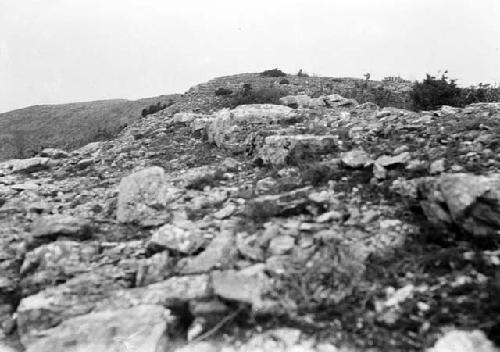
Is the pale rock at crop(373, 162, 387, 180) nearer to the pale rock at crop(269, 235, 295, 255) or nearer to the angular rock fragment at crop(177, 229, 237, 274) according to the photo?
the pale rock at crop(269, 235, 295, 255)

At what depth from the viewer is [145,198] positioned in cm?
827

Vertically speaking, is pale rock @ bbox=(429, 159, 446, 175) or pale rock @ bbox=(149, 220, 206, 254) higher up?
pale rock @ bbox=(429, 159, 446, 175)

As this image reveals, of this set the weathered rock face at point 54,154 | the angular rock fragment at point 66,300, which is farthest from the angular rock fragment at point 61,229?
the weathered rock face at point 54,154

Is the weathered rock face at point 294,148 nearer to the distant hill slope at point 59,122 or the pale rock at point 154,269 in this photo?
the pale rock at point 154,269

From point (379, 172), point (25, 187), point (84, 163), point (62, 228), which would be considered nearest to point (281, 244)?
point (379, 172)

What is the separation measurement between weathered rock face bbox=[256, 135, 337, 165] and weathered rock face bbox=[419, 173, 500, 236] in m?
3.61

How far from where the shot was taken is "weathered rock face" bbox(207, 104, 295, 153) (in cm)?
1246

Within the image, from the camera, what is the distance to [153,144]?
47.5ft

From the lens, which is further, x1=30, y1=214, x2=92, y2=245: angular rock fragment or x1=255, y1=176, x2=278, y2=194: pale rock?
x1=255, y1=176, x2=278, y2=194: pale rock

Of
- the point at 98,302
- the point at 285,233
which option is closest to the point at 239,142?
the point at 285,233

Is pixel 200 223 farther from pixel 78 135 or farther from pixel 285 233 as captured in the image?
pixel 78 135

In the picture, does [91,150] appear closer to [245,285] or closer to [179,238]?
[179,238]

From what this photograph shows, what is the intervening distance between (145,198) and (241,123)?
5.65 meters

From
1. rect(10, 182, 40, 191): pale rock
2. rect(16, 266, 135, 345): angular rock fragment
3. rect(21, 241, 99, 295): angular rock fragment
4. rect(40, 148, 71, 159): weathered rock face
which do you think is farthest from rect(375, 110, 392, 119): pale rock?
rect(40, 148, 71, 159): weathered rock face
